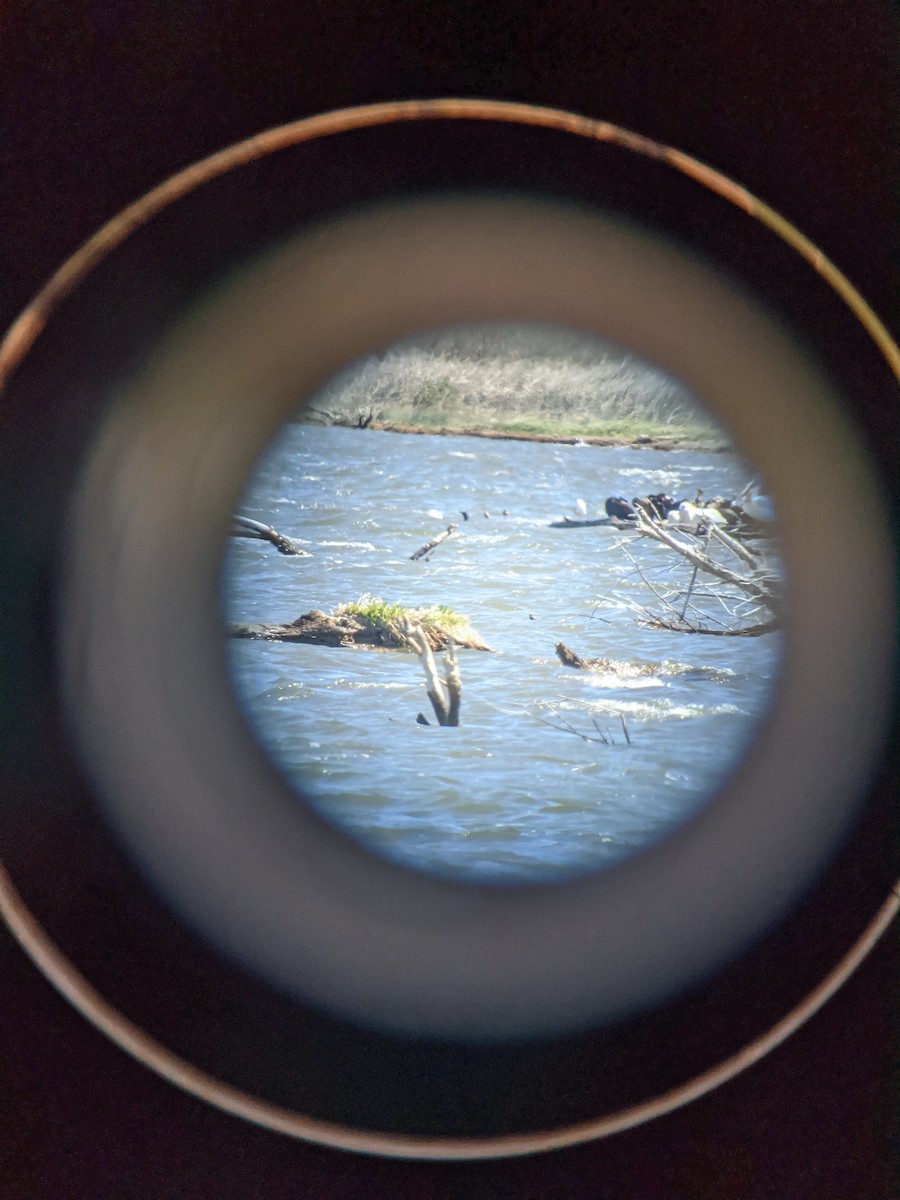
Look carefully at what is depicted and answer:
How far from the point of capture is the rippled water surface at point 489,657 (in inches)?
43.7

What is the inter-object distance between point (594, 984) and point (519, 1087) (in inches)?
4.4

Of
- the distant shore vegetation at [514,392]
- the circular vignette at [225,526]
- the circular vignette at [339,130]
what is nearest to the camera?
the circular vignette at [339,130]

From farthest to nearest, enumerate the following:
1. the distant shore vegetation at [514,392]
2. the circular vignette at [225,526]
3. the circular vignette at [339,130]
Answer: the distant shore vegetation at [514,392], the circular vignette at [225,526], the circular vignette at [339,130]

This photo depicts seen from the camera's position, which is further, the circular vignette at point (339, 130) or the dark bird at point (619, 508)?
the dark bird at point (619, 508)

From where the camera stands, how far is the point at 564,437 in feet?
3.74

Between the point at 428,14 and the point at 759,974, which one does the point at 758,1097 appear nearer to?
the point at 759,974

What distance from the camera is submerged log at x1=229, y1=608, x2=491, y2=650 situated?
1.16 metres

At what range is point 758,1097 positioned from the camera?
80 centimetres

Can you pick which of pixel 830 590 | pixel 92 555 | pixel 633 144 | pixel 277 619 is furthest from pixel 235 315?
pixel 830 590

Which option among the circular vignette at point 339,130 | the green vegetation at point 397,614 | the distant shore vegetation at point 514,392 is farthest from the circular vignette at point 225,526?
the green vegetation at point 397,614

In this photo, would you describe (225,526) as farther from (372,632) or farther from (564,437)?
(564,437)

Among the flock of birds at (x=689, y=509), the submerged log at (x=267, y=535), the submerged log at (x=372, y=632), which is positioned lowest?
the submerged log at (x=372, y=632)

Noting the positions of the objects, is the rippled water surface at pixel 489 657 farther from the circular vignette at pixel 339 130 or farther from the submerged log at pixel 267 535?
the circular vignette at pixel 339 130

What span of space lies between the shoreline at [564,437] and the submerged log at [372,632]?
0.75ft
